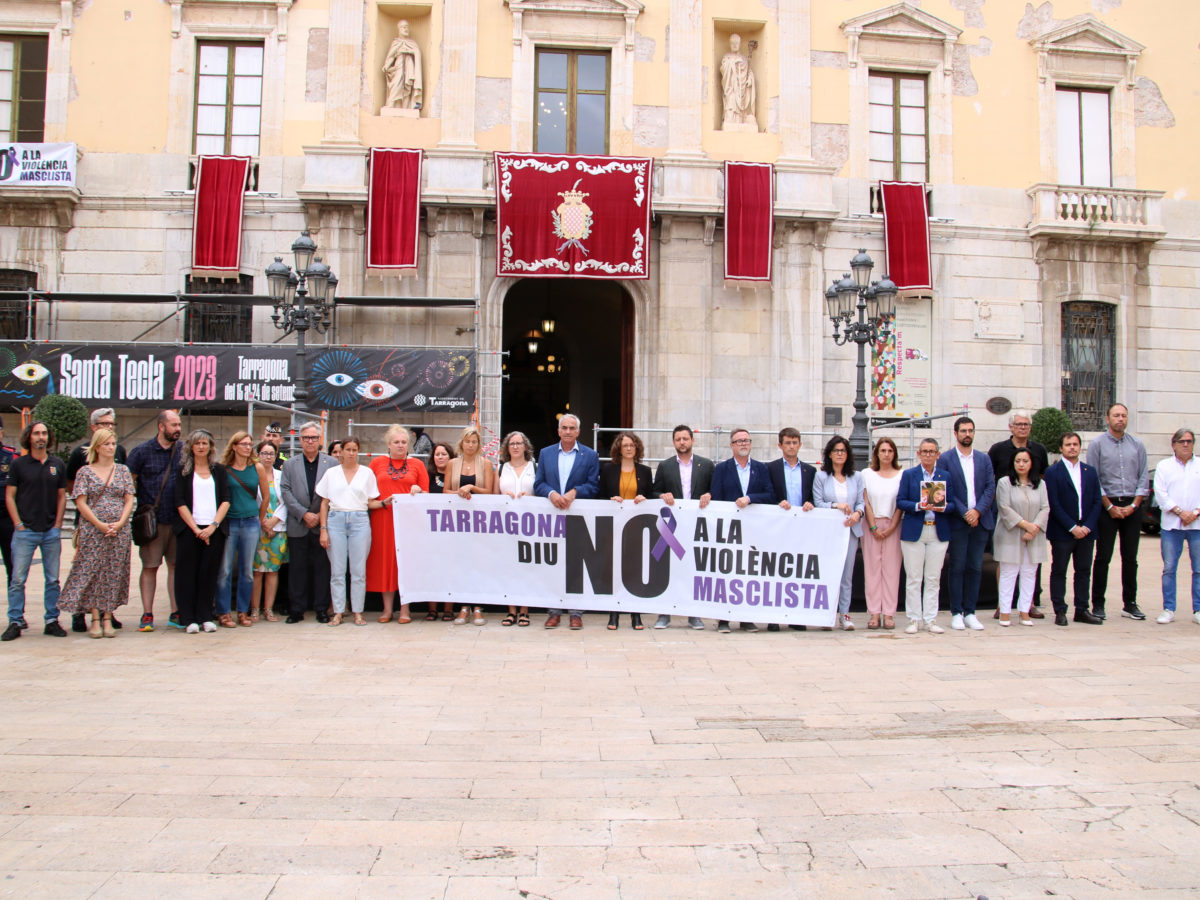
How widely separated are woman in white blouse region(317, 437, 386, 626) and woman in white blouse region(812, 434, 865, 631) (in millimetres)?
4681

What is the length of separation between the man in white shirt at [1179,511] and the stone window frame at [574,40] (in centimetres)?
1262

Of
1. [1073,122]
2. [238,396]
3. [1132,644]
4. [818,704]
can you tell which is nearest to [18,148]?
[238,396]

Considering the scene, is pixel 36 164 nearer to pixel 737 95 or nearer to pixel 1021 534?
pixel 737 95

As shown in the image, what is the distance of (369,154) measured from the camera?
17578 mm

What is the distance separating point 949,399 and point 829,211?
199 inches

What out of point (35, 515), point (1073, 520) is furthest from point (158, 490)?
point (1073, 520)

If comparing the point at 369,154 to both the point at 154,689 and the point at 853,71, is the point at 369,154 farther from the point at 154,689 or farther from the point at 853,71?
the point at 154,689

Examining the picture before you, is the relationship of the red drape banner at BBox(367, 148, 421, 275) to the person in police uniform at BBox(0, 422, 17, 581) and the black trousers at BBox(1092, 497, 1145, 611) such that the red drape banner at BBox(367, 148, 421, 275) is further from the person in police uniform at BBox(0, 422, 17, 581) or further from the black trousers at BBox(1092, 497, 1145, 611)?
the black trousers at BBox(1092, 497, 1145, 611)

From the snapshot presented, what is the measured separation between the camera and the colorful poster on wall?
19.3 meters

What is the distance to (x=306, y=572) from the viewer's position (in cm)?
909

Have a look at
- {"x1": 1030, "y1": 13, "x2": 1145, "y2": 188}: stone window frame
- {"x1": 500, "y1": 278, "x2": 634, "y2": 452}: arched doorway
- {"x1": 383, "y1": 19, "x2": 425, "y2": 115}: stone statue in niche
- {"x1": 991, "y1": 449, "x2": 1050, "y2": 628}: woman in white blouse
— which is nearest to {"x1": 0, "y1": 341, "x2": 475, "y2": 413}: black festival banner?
{"x1": 383, "y1": 19, "x2": 425, "y2": 115}: stone statue in niche

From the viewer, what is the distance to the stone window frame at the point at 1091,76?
1986cm

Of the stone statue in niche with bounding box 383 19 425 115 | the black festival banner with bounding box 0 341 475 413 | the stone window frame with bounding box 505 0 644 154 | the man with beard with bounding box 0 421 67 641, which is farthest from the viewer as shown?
the stone window frame with bounding box 505 0 644 154

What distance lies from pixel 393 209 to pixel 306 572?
10316 mm
